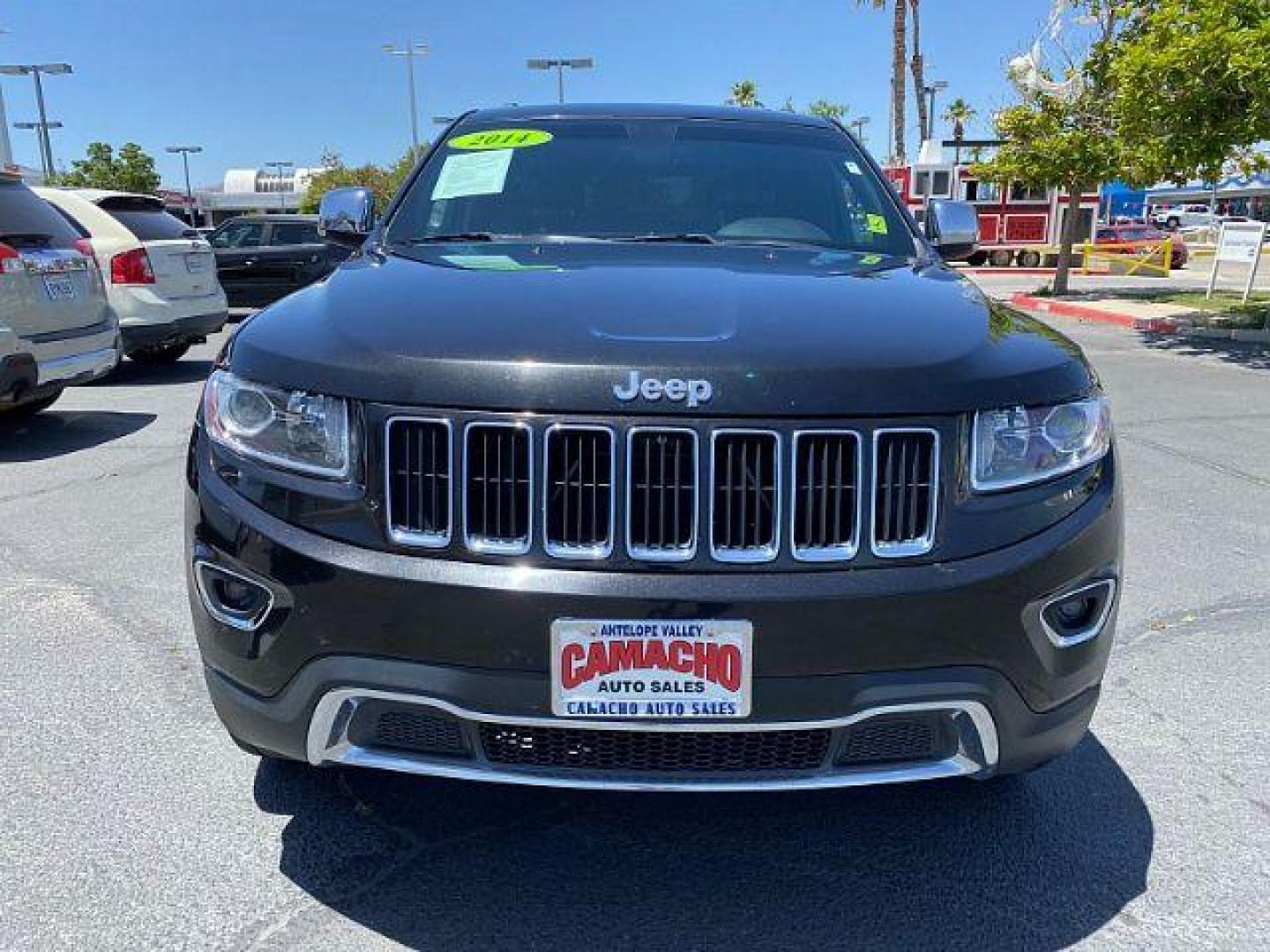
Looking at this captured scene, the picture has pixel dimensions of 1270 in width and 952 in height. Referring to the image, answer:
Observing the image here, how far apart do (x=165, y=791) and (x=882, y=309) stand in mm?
2107

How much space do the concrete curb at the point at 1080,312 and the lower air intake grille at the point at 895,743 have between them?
563 inches

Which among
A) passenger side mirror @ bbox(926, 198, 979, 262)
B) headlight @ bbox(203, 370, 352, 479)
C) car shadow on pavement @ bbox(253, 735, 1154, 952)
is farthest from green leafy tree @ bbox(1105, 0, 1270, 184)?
headlight @ bbox(203, 370, 352, 479)

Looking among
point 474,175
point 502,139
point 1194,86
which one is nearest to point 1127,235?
point 1194,86

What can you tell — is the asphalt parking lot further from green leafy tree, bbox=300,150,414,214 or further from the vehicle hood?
green leafy tree, bbox=300,150,414,214

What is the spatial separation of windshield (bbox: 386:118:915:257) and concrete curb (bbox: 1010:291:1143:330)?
12.7 m

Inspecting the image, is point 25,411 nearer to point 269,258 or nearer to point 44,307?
point 44,307

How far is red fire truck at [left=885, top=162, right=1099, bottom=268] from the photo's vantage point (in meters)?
31.7

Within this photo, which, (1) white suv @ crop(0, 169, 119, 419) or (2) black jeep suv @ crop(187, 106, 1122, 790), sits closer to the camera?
(2) black jeep suv @ crop(187, 106, 1122, 790)

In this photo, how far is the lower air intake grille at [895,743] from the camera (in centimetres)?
206

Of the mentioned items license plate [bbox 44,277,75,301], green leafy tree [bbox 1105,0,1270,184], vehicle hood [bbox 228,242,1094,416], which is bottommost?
license plate [bbox 44,277,75,301]

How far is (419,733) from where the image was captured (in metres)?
2.07

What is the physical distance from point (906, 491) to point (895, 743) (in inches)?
19.4

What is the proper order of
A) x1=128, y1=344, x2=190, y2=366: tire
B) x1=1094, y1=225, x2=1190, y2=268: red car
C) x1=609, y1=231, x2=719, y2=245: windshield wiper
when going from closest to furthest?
x1=609, y1=231, x2=719, y2=245: windshield wiper < x1=128, y1=344, x2=190, y2=366: tire < x1=1094, y1=225, x2=1190, y2=268: red car

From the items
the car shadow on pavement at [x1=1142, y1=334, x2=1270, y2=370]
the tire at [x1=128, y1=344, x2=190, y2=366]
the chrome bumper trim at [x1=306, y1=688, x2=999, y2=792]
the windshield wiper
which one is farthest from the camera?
the car shadow on pavement at [x1=1142, y1=334, x2=1270, y2=370]
